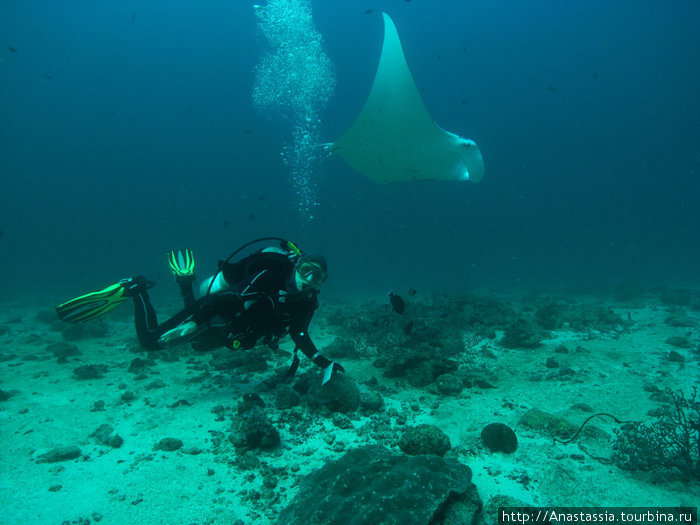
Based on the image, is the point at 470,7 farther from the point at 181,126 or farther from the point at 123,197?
the point at 123,197

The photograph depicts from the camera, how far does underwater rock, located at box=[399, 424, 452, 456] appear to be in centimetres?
300

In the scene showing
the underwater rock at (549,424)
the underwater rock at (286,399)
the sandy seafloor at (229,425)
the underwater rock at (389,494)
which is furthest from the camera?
the underwater rock at (286,399)

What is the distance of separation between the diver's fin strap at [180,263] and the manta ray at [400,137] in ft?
15.1

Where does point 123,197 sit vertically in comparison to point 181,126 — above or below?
below

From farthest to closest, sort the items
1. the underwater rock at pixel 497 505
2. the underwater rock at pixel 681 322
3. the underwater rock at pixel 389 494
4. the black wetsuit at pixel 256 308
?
the underwater rock at pixel 681 322
the black wetsuit at pixel 256 308
the underwater rock at pixel 497 505
the underwater rock at pixel 389 494

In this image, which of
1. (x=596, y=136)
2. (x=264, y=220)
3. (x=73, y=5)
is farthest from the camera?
(x=264, y=220)

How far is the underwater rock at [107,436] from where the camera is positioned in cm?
344

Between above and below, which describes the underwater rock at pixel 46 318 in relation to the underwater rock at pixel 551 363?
above

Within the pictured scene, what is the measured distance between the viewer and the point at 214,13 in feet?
182

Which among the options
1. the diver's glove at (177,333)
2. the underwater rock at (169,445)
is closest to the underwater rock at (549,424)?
the underwater rock at (169,445)

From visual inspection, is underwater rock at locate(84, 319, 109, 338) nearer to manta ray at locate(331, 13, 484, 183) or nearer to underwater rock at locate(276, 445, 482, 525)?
manta ray at locate(331, 13, 484, 183)

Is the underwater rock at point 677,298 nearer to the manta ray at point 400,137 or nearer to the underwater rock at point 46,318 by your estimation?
the manta ray at point 400,137

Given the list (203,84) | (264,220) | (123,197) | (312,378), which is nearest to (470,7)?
(203,84)

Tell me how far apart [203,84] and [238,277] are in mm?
80307
